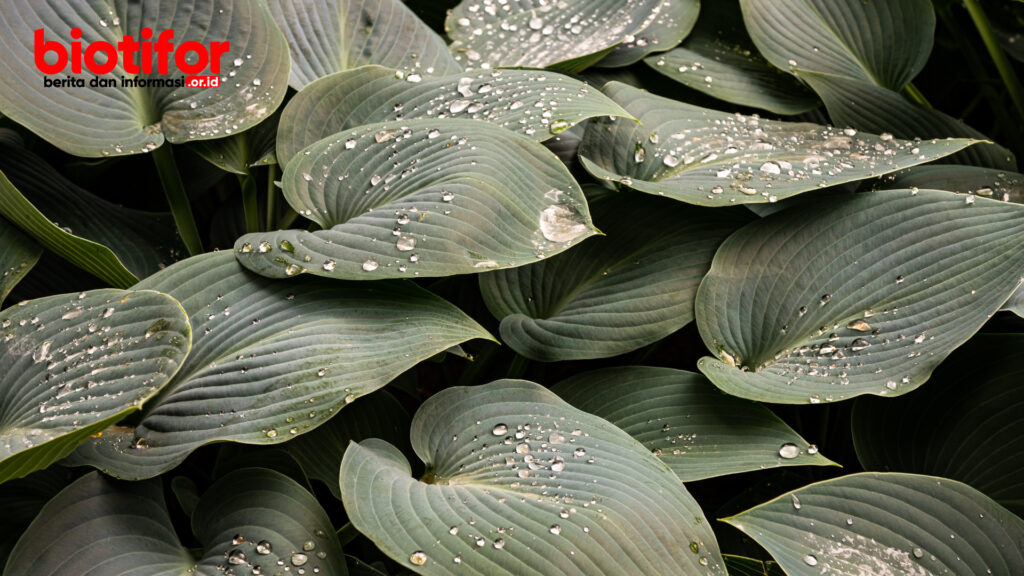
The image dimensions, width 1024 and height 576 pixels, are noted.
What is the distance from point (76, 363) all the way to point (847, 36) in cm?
144

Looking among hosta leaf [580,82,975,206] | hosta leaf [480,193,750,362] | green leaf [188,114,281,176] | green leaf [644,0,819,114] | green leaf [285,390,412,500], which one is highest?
green leaf [644,0,819,114]

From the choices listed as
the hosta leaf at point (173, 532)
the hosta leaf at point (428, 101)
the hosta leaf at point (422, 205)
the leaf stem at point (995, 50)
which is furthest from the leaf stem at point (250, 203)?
the leaf stem at point (995, 50)

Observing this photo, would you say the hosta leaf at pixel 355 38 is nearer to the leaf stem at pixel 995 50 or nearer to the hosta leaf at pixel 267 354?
the hosta leaf at pixel 267 354

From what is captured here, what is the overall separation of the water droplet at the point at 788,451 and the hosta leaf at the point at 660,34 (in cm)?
85

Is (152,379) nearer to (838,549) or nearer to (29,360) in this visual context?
(29,360)

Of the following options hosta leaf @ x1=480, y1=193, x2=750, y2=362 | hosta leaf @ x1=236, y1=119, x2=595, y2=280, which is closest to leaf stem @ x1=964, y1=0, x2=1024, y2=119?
hosta leaf @ x1=480, y1=193, x2=750, y2=362

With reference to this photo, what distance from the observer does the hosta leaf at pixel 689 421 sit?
0.96 m

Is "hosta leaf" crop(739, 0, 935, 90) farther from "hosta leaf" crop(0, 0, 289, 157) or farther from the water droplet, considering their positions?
"hosta leaf" crop(0, 0, 289, 157)

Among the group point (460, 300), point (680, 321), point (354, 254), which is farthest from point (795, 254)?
point (354, 254)

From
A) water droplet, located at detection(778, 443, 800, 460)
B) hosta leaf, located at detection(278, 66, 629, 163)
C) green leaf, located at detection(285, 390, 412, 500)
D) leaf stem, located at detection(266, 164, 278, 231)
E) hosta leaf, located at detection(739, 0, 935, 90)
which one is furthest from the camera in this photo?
hosta leaf, located at detection(739, 0, 935, 90)

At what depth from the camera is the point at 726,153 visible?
1.21 m

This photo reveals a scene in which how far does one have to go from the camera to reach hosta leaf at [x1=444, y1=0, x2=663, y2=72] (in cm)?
145

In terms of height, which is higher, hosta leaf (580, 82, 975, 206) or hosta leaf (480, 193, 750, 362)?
hosta leaf (580, 82, 975, 206)

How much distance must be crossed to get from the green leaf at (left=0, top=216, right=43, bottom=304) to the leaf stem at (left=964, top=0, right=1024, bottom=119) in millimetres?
1724
